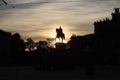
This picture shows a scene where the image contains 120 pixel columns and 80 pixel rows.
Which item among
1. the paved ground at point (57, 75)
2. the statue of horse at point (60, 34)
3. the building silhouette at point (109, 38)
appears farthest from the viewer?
the statue of horse at point (60, 34)

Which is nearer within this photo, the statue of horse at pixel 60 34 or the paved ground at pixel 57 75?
the paved ground at pixel 57 75

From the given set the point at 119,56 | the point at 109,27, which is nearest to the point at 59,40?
the point at 109,27

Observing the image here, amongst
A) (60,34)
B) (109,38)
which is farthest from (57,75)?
(60,34)

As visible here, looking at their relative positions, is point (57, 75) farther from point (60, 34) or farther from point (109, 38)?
point (60, 34)

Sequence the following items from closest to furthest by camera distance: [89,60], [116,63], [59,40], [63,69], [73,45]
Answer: [63,69] < [89,60] < [116,63] < [73,45] < [59,40]

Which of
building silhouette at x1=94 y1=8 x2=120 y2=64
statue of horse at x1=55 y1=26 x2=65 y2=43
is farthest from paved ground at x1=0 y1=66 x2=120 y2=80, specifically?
statue of horse at x1=55 y1=26 x2=65 y2=43

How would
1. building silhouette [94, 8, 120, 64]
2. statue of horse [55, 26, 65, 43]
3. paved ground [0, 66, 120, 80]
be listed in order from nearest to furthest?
paved ground [0, 66, 120, 80]
building silhouette [94, 8, 120, 64]
statue of horse [55, 26, 65, 43]

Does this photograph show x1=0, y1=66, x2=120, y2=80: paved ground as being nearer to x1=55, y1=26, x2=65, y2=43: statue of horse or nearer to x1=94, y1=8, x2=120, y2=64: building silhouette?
x1=94, y1=8, x2=120, y2=64: building silhouette

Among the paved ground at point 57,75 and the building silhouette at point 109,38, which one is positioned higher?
the building silhouette at point 109,38

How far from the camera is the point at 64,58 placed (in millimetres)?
55250

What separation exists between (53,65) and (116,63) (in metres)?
23.9

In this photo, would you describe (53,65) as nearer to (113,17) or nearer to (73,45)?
(113,17)

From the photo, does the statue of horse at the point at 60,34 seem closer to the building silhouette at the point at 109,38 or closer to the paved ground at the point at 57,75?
the building silhouette at the point at 109,38

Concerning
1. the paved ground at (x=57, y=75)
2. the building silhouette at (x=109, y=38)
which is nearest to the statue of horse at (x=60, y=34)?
the building silhouette at (x=109, y=38)
